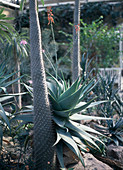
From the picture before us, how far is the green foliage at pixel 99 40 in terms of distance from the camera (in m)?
7.62

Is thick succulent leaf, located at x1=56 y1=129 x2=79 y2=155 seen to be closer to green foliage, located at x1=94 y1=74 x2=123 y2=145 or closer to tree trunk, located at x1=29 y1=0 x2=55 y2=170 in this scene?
tree trunk, located at x1=29 y1=0 x2=55 y2=170

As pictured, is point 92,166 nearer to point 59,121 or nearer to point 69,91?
point 59,121

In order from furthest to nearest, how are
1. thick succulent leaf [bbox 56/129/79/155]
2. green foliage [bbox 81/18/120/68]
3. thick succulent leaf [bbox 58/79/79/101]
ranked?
1. green foliage [bbox 81/18/120/68]
2. thick succulent leaf [bbox 58/79/79/101]
3. thick succulent leaf [bbox 56/129/79/155]

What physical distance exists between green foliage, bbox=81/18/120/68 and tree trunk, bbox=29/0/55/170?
5.38 metres

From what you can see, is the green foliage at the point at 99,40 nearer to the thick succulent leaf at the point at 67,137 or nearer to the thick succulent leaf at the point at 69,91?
the thick succulent leaf at the point at 69,91

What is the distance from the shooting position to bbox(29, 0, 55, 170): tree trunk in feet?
7.40

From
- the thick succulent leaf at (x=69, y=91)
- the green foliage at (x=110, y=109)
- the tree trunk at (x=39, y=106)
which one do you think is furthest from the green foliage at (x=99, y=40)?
the tree trunk at (x=39, y=106)

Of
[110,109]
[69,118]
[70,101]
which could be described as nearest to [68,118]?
[69,118]

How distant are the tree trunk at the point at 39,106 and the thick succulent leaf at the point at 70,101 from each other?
10.5 inches

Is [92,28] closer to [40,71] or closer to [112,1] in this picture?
[112,1]

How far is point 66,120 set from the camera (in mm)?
2592

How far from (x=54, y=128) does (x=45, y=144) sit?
288 millimetres

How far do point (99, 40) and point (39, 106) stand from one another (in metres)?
6.22

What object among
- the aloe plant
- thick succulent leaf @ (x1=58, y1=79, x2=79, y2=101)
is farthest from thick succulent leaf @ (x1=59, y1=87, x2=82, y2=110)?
thick succulent leaf @ (x1=58, y1=79, x2=79, y2=101)
